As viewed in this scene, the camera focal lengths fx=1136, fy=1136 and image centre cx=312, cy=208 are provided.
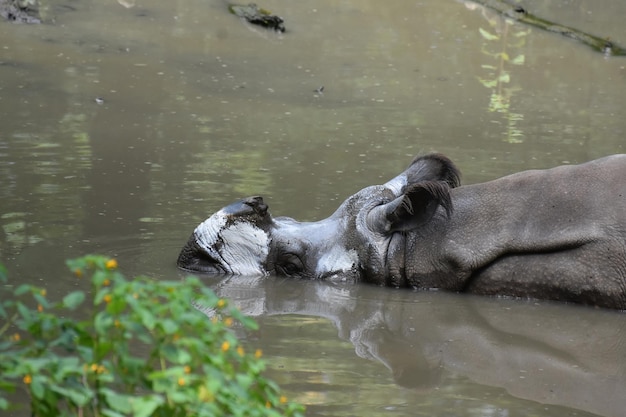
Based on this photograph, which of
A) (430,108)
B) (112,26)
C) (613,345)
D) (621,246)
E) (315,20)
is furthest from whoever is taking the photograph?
(315,20)

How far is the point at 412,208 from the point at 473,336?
958mm

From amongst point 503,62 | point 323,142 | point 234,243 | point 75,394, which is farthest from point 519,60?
point 75,394

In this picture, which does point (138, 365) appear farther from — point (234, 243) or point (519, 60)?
point (519, 60)

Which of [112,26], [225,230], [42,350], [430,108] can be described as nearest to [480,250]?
[225,230]

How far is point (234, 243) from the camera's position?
6.56 m

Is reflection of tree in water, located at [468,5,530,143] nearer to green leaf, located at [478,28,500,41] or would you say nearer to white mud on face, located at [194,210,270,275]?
green leaf, located at [478,28,500,41]

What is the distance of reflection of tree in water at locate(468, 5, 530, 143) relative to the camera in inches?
417

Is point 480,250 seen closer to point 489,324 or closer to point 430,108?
point 489,324

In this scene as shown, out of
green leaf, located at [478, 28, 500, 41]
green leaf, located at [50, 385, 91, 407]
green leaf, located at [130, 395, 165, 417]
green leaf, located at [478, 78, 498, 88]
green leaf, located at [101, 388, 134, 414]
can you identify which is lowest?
green leaf, located at [478, 78, 498, 88]

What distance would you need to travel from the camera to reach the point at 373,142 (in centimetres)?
956

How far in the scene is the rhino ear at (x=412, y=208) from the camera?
20.4ft

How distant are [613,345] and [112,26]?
9604 mm

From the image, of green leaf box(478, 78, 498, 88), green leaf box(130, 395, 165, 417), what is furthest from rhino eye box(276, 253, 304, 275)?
green leaf box(478, 78, 498, 88)

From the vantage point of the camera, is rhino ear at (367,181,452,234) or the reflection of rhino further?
rhino ear at (367,181,452,234)
